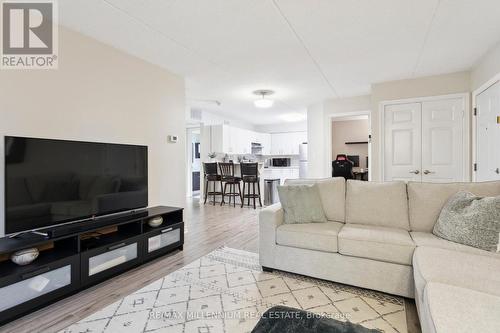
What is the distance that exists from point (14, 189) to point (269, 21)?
255cm

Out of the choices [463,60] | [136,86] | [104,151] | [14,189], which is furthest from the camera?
[463,60]

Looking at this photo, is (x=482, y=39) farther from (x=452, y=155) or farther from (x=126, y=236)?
(x=126, y=236)

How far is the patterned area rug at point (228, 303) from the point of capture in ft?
5.70

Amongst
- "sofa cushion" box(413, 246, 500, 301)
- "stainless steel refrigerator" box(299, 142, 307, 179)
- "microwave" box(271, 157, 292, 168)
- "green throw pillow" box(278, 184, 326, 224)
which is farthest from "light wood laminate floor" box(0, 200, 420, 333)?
"stainless steel refrigerator" box(299, 142, 307, 179)

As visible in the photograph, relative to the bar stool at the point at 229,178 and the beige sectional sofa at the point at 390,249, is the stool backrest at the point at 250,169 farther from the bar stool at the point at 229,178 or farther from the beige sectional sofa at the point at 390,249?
the beige sectional sofa at the point at 390,249

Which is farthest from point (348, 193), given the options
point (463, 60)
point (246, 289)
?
point (463, 60)

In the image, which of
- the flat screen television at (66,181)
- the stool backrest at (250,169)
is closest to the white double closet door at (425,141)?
the stool backrest at (250,169)

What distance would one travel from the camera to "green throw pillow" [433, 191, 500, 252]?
1869mm

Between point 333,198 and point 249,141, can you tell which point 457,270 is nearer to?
point 333,198

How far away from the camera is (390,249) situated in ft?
6.74

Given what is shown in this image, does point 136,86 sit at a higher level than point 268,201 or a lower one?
higher

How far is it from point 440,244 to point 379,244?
45 cm

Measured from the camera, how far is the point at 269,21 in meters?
2.43

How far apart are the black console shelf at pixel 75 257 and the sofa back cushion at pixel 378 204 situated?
2.09 meters
